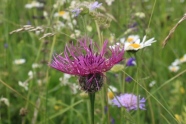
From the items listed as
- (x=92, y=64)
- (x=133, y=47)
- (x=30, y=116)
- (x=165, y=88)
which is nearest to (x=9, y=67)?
(x=30, y=116)

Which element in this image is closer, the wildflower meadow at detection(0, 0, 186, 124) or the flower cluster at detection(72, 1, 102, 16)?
the wildflower meadow at detection(0, 0, 186, 124)

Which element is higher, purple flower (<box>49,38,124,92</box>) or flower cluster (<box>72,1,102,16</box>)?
flower cluster (<box>72,1,102,16</box>)

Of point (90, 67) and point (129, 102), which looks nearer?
point (90, 67)

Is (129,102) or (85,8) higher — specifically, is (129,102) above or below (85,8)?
below

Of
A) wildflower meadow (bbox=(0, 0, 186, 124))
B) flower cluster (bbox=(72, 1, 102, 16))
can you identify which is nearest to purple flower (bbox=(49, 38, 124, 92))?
wildflower meadow (bbox=(0, 0, 186, 124))

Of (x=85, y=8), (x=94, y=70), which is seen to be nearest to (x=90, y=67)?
(x=94, y=70)

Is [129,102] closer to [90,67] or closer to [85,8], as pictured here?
[85,8]

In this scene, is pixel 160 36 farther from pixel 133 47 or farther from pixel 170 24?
pixel 133 47

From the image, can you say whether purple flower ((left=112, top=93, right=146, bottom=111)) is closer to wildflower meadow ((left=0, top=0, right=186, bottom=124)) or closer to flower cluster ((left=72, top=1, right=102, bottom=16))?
wildflower meadow ((left=0, top=0, right=186, bottom=124))
